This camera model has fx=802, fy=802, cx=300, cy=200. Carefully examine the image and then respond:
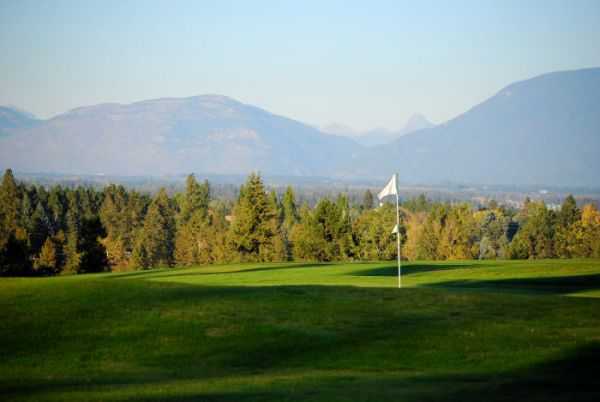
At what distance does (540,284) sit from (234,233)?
60196mm

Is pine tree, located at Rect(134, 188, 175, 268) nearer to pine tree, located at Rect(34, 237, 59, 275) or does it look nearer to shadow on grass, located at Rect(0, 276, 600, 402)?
pine tree, located at Rect(34, 237, 59, 275)

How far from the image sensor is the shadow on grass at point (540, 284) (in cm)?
4150

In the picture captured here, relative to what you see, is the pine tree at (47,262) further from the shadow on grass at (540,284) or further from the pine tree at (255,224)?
the shadow on grass at (540,284)

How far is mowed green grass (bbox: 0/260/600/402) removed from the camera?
65.2 feet

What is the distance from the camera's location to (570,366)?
73.2 feet

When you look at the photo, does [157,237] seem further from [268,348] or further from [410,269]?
[268,348]

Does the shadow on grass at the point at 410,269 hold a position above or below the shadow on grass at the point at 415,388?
below

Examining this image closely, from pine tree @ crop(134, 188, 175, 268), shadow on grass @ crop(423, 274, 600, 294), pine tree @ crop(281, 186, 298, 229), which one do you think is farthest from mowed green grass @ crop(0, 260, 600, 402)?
pine tree @ crop(281, 186, 298, 229)

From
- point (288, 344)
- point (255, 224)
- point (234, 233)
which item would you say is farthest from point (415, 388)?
point (234, 233)

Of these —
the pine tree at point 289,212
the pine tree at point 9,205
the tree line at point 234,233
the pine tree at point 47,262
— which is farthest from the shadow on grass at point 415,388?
the pine tree at point 289,212

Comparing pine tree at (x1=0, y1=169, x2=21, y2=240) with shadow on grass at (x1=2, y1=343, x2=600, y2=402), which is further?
pine tree at (x1=0, y1=169, x2=21, y2=240)

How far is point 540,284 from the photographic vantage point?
44562 millimetres

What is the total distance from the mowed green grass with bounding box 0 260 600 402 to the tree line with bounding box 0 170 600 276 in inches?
2517

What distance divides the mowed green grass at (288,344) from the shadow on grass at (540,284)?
8.89 metres
